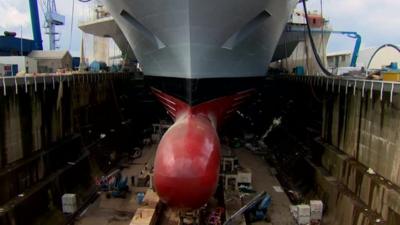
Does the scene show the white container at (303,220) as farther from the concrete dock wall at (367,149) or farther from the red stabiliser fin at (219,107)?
Result: the red stabiliser fin at (219,107)

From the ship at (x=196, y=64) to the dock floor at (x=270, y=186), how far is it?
2.15 metres

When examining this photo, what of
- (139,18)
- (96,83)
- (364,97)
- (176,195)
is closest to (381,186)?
(364,97)

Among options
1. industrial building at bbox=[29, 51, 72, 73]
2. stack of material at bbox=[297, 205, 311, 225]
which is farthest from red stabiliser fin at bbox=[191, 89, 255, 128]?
industrial building at bbox=[29, 51, 72, 73]

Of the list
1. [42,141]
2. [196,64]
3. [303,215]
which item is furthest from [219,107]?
[42,141]

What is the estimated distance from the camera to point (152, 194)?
8.02m

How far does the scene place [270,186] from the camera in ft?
32.6

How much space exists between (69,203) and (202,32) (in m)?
4.79

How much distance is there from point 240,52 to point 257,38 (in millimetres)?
683

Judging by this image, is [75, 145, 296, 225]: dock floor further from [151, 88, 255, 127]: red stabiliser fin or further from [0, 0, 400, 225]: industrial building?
[151, 88, 255, 127]: red stabiliser fin

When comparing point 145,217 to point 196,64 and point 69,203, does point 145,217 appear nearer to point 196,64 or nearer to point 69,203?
point 69,203

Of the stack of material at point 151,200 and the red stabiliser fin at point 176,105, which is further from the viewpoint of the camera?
the red stabiliser fin at point 176,105

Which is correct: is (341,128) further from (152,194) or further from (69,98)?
(69,98)

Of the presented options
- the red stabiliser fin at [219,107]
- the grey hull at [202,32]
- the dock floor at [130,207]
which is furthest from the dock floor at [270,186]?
the grey hull at [202,32]

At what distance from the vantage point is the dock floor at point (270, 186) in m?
8.01
